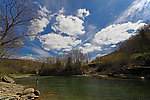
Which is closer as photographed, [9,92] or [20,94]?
[20,94]

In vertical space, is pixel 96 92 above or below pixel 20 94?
below

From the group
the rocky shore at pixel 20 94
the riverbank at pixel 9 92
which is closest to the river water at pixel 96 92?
the rocky shore at pixel 20 94

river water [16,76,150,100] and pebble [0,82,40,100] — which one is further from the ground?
pebble [0,82,40,100]

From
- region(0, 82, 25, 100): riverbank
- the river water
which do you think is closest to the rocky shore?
region(0, 82, 25, 100): riverbank

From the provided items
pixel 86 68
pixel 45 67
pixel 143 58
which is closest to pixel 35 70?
pixel 45 67

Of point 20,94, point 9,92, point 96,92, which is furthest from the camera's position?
point 96,92

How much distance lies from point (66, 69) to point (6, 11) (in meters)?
76.5

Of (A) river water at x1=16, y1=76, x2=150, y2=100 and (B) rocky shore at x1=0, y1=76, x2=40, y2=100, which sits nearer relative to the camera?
(B) rocky shore at x1=0, y1=76, x2=40, y2=100

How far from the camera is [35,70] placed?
9962 cm

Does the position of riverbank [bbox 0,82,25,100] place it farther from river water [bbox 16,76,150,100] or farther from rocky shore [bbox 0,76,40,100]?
river water [bbox 16,76,150,100]

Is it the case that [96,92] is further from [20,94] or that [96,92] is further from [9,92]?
[9,92]

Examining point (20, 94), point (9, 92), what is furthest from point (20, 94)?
point (9, 92)

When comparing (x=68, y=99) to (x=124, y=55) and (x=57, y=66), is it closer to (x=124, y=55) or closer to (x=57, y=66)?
(x=124, y=55)

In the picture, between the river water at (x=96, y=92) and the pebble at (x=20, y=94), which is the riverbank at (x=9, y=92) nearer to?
the pebble at (x=20, y=94)
